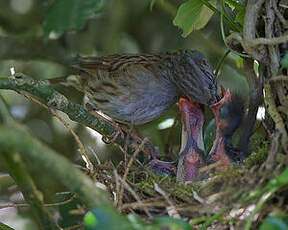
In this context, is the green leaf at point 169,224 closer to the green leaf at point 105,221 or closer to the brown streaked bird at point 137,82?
the green leaf at point 105,221

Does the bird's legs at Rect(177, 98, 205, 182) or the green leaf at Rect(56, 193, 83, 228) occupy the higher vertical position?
the bird's legs at Rect(177, 98, 205, 182)

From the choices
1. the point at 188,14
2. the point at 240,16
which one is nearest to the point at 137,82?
the point at 188,14

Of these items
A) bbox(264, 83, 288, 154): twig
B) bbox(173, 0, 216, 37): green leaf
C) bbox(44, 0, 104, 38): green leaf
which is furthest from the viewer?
bbox(173, 0, 216, 37): green leaf

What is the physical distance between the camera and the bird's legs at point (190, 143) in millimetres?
3100

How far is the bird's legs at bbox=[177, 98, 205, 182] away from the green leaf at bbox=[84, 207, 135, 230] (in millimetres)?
1576

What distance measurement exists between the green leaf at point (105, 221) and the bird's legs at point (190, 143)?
5.17 ft

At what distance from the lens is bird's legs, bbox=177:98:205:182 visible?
10.2 ft

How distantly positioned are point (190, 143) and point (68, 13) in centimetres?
128

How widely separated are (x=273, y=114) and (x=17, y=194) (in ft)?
6.15

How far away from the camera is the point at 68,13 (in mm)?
2189

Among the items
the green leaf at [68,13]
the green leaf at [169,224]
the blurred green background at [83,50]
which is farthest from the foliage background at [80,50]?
the green leaf at [169,224]

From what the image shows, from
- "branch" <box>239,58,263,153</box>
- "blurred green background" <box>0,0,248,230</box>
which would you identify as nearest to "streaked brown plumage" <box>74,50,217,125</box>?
"blurred green background" <box>0,0,248,230</box>

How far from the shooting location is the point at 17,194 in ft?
11.3

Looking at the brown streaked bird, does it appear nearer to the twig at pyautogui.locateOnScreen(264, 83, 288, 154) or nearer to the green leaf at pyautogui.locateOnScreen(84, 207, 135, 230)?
the twig at pyautogui.locateOnScreen(264, 83, 288, 154)
